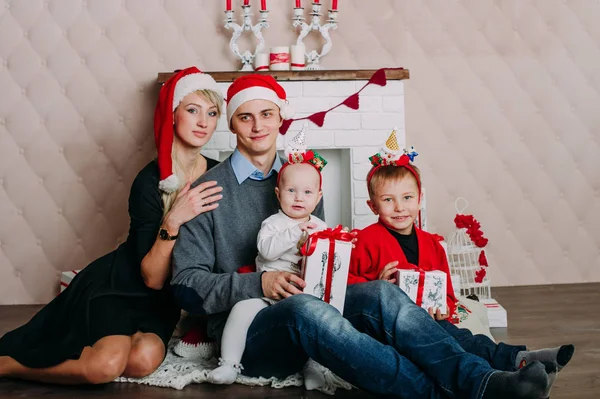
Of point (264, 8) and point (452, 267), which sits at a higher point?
point (264, 8)

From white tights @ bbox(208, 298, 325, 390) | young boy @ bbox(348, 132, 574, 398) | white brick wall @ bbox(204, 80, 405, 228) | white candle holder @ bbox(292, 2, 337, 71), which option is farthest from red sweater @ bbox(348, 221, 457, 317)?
white candle holder @ bbox(292, 2, 337, 71)

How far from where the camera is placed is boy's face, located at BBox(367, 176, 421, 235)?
212cm

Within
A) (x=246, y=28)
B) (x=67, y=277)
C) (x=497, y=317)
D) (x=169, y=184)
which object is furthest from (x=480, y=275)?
(x=67, y=277)

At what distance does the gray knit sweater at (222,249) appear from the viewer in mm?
1912

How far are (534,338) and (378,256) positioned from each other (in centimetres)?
84

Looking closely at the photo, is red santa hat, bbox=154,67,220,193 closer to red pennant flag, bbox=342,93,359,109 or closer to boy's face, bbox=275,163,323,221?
boy's face, bbox=275,163,323,221

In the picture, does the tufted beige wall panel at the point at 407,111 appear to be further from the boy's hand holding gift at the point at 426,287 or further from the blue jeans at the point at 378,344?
the blue jeans at the point at 378,344

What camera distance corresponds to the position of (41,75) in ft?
10.6

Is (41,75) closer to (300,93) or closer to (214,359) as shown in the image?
(300,93)

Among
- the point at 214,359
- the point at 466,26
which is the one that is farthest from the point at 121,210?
the point at 466,26

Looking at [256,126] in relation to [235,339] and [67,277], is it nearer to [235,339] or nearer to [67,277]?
[235,339]

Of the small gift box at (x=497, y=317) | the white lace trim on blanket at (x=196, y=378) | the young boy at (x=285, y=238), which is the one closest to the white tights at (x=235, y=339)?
the young boy at (x=285, y=238)

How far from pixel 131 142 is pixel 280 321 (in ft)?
6.00

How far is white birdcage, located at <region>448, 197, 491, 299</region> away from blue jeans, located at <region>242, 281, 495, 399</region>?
1.28 m
